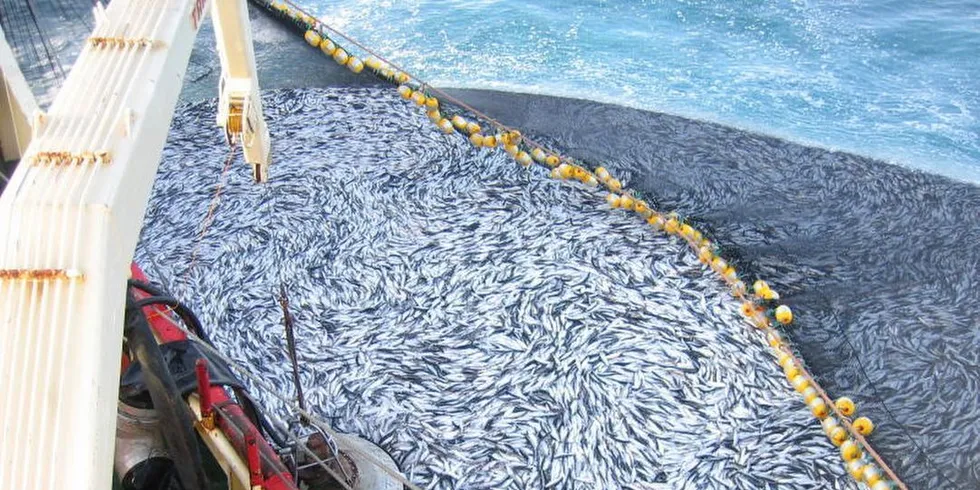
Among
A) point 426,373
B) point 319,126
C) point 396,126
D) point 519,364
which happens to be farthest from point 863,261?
point 319,126

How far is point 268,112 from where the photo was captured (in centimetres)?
1343

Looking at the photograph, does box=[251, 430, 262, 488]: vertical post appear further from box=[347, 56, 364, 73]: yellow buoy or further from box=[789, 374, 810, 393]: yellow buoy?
box=[347, 56, 364, 73]: yellow buoy

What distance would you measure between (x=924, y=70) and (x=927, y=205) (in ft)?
18.2

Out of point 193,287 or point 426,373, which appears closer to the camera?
point 426,373

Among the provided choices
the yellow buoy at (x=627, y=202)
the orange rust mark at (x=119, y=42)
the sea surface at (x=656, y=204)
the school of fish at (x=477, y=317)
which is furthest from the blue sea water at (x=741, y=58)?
the orange rust mark at (x=119, y=42)

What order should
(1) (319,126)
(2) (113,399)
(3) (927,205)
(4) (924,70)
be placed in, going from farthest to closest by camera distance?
(4) (924,70) → (1) (319,126) → (3) (927,205) → (2) (113,399)

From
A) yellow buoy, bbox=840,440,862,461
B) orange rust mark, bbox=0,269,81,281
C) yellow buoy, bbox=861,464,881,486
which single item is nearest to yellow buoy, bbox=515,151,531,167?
yellow buoy, bbox=840,440,862,461

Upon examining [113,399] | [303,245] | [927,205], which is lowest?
[927,205]

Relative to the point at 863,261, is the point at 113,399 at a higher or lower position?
higher

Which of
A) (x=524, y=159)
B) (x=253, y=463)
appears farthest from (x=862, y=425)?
(x=524, y=159)

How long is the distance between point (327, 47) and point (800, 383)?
10141 mm

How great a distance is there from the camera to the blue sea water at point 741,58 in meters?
14.5

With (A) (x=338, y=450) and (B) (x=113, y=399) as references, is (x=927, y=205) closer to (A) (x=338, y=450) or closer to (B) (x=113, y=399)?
(A) (x=338, y=450)

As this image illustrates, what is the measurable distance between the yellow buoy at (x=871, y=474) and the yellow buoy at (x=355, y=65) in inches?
401
